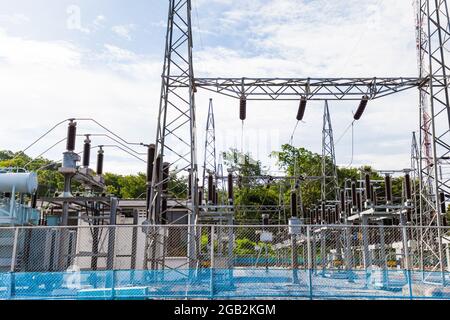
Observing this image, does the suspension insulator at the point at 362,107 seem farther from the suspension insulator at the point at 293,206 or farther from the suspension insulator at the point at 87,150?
the suspension insulator at the point at 87,150

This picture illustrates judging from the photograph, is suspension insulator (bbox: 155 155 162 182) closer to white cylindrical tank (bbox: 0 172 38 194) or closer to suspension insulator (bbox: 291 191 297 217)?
white cylindrical tank (bbox: 0 172 38 194)

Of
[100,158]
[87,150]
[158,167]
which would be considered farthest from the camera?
[100,158]

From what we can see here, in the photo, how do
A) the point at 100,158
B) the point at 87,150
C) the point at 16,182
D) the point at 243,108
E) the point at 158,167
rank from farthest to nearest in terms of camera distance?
the point at 100,158 < the point at 243,108 < the point at 87,150 < the point at 16,182 < the point at 158,167

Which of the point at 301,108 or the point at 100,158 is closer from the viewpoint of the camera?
the point at 301,108

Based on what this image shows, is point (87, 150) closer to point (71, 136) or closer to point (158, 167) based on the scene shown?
point (71, 136)

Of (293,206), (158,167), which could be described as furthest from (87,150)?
(293,206)

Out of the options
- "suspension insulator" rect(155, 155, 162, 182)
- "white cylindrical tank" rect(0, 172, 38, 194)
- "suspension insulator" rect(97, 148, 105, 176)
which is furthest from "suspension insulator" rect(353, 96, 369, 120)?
"white cylindrical tank" rect(0, 172, 38, 194)

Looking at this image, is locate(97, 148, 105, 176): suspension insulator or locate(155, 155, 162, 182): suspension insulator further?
locate(97, 148, 105, 176): suspension insulator

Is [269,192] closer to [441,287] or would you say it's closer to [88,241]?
[88,241]

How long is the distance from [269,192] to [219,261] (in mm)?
42491

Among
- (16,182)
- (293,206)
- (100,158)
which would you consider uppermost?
(100,158)

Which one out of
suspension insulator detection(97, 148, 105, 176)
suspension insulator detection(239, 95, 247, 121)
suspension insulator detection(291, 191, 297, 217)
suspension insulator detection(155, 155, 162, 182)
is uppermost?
suspension insulator detection(239, 95, 247, 121)

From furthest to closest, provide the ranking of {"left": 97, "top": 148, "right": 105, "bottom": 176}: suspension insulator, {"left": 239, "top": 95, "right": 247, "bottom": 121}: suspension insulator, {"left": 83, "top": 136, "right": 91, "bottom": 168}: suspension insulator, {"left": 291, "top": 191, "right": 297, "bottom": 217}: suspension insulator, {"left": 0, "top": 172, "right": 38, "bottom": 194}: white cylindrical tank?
{"left": 291, "top": 191, "right": 297, "bottom": 217}: suspension insulator, {"left": 97, "top": 148, "right": 105, "bottom": 176}: suspension insulator, {"left": 239, "top": 95, "right": 247, "bottom": 121}: suspension insulator, {"left": 83, "top": 136, "right": 91, "bottom": 168}: suspension insulator, {"left": 0, "top": 172, "right": 38, "bottom": 194}: white cylindrical tank
